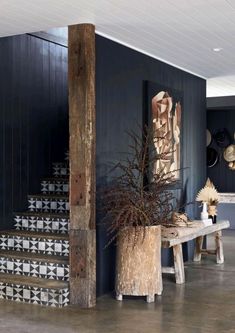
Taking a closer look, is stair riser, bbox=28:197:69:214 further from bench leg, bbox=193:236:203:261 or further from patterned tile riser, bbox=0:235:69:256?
bench leg, bbox=193:236:203:261

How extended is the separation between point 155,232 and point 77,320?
1.18 meters

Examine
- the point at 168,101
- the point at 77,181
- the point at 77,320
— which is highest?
the point at 168,101

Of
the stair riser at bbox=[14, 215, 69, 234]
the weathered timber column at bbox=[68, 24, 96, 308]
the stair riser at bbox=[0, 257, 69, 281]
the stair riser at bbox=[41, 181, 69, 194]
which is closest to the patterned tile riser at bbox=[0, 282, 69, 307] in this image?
the weathered timber column at bbox=[68, 24, 96, 308]

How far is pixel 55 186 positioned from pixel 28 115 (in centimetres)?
94

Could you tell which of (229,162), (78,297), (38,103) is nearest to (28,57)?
(38,103)

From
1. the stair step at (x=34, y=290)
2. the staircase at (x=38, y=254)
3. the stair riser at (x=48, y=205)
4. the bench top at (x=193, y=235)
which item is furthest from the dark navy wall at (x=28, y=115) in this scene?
the bench top at (x=193, y=235)

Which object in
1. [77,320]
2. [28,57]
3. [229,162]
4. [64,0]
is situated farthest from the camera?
[229,162]

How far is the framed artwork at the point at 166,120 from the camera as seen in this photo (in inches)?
260

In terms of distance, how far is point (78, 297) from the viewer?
510 centimetres

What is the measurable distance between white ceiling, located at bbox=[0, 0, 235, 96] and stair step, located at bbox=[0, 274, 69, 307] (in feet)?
8.09

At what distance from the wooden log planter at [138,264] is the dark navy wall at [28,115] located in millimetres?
1679

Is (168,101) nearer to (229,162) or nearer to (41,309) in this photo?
(41,309)

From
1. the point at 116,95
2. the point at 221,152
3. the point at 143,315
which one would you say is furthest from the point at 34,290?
the point at 221,152

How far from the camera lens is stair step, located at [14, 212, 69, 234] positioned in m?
5.94
